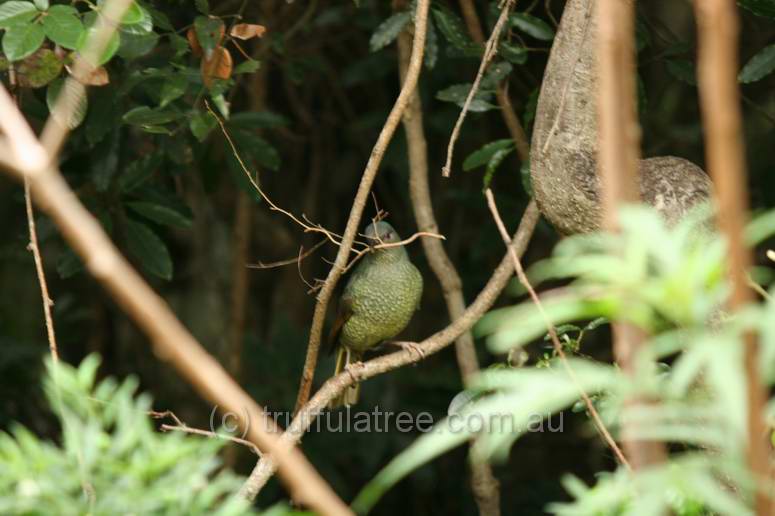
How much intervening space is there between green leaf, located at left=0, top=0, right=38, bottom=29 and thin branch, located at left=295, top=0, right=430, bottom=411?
0.97 m

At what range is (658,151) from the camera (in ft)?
15.4

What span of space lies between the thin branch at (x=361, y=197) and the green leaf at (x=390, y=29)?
568 mm

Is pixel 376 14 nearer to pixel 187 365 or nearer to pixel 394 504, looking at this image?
pixel 394 504

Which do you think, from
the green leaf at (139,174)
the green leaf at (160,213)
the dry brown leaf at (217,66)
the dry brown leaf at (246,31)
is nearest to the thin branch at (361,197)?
the dry brown leaf at (246,31)

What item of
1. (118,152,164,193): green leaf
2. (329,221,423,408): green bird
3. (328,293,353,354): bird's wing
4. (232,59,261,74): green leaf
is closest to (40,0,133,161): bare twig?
(232,59,261,74): green leaf

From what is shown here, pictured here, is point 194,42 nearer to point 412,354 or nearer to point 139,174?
point 139,174

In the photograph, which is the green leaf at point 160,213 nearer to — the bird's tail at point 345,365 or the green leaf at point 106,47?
the bird's tail at point 345,365

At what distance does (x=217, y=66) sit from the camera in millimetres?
3127

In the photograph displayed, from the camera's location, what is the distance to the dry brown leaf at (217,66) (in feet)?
10.2

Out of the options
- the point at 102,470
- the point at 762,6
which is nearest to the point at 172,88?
the point at 762,6

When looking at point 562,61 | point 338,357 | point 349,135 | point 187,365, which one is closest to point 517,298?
point 338,357

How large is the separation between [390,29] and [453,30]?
21 cm

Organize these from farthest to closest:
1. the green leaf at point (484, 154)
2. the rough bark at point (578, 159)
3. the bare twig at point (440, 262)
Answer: the bare twig at point (440, 262)
the green leaf at point (484, 154)
the rough bark at point (578, 159)

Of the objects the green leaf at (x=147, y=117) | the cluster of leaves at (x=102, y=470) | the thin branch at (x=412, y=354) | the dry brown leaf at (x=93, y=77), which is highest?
the dry brown leaf at (x=93, y=77)
